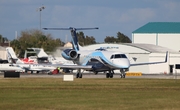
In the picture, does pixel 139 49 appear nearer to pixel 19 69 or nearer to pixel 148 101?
pixel 19 69

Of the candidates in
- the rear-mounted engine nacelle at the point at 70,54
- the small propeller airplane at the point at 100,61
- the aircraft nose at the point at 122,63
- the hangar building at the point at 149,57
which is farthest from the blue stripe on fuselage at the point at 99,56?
the hangar building at the point at 149,57

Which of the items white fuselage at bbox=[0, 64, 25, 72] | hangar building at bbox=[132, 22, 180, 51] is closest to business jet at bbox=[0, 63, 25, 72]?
white fuselage at bbox=[0, 64, 25, 72]

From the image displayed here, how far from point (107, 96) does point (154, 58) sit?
76020 millimetres

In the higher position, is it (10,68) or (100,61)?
(100,61)

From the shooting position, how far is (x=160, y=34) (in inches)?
5226

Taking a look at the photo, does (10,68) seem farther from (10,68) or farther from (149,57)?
(149,57)

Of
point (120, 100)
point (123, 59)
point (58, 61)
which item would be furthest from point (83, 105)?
point (58, 61)

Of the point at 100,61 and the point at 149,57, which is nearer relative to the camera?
the point at 100,61

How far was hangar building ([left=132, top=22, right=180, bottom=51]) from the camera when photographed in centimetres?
13112

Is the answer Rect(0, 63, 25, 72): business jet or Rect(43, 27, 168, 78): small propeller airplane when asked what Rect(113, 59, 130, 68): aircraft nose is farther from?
Rect(0, 63, 25, 72): business jet

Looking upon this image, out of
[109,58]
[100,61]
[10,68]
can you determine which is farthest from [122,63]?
[10,68]

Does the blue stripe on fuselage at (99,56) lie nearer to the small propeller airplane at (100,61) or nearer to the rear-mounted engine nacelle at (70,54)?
the small propeller airplane at (100,61)

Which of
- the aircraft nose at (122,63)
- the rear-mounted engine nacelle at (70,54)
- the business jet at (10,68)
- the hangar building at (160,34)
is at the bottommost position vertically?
the business jet at (10,68)

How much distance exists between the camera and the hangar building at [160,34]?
13112cm
